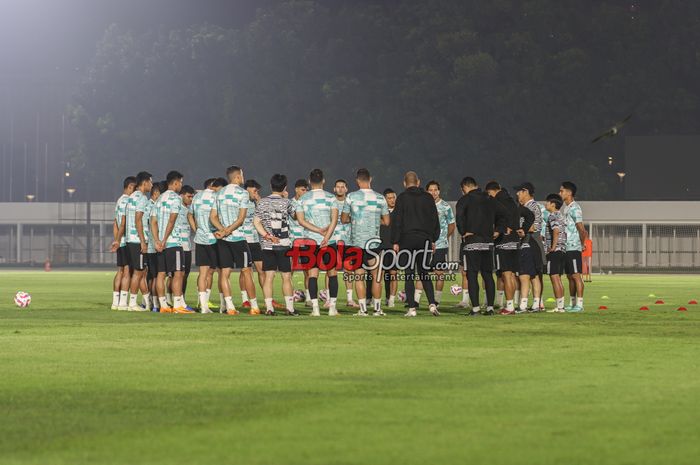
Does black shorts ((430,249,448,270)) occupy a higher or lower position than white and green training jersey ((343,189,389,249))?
lower

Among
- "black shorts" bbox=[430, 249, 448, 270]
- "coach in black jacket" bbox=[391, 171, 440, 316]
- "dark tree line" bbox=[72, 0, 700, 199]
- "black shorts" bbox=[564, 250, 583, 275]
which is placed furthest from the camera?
"dark tree line" bbox=[72, 0, 700, 199]

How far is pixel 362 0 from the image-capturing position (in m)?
91.1

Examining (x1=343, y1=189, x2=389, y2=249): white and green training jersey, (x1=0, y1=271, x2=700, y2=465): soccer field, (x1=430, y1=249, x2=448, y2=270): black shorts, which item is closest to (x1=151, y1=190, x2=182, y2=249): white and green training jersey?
(x1=343, y1=189, x2=389, y2=249): white and green training jersey

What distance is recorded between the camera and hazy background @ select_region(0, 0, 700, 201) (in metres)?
79.5

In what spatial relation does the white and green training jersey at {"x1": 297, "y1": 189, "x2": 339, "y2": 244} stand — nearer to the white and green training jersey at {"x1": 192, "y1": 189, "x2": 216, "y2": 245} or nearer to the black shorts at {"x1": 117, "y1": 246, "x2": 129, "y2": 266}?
the white and green training jersey at {"x1": 192, "y1": 189, "x2": 216, "y2": 245}

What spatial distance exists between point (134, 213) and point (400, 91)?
6031 cm

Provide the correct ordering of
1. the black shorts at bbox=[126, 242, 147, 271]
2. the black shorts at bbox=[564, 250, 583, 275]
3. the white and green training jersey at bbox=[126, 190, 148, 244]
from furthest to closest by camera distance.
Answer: the black shorts at bbox=[564, 250, 583, 275] → the black shorts at bbox=[126, 242, 147, 271] → the white and green training jersey at bbox=[126, 190, 148, 244]

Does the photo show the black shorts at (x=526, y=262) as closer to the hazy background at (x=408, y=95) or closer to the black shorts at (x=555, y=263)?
the black shorts at (x=555, y=263)

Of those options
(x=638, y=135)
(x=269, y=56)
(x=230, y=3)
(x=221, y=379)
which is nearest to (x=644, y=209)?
(x=638, y=135)

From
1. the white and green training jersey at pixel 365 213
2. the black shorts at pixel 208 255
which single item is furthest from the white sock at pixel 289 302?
the white and green training jersey at pixel 365 213

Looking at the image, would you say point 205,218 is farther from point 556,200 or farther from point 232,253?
point 556,200

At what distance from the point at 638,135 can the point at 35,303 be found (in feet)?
192

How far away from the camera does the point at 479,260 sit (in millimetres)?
22094

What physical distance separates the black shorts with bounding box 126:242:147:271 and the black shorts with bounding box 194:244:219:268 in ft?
5.60
